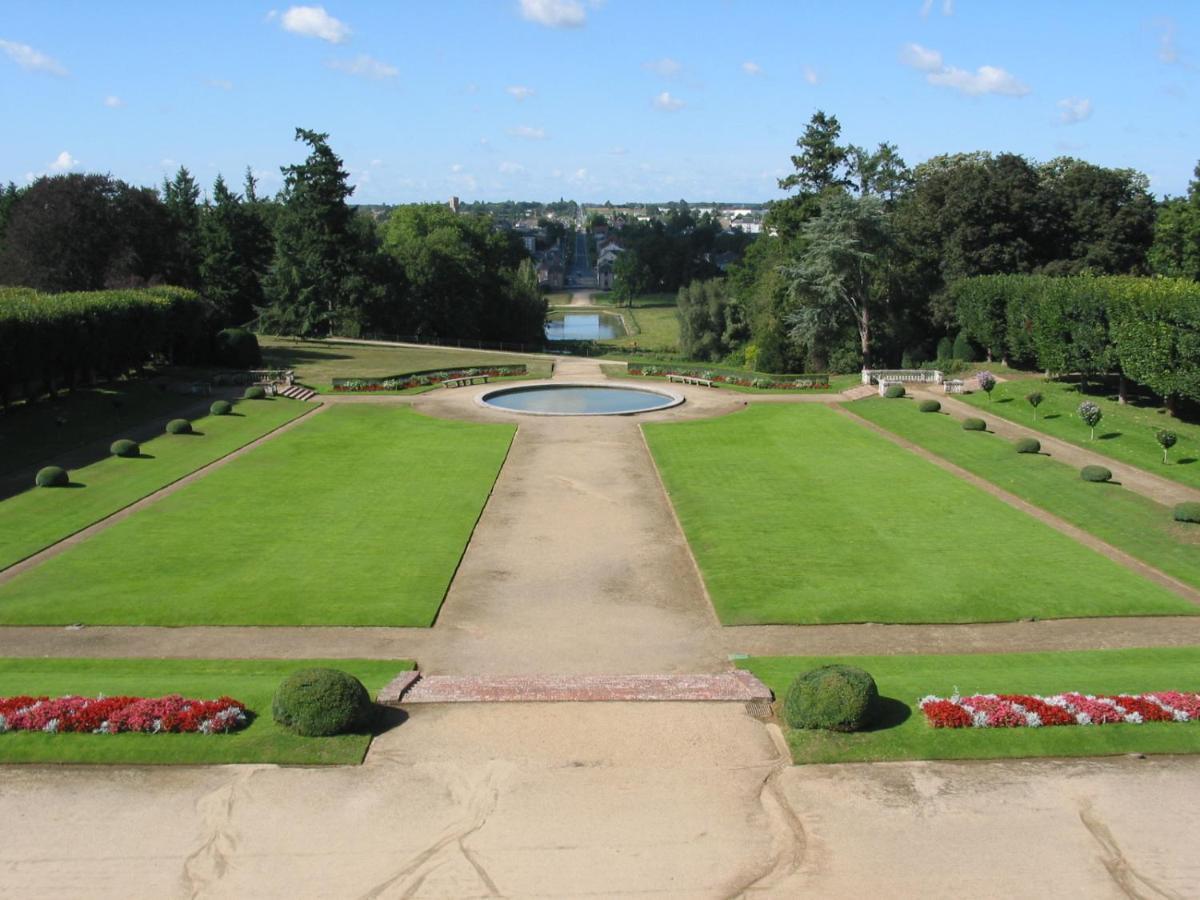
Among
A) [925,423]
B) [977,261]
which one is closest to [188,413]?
[925,423]

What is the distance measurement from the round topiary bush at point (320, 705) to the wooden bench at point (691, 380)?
→ 53000mm

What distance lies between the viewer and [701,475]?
4350 centimetres

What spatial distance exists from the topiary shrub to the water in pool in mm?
102078

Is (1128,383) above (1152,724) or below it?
above

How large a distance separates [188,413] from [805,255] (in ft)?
152

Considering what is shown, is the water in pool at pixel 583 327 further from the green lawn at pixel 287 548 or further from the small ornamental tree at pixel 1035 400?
the green lawn at pixel 287 548

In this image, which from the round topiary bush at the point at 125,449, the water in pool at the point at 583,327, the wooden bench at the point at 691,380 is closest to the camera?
the round topiary bush at the point at 125,449

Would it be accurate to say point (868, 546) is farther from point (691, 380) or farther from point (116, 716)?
point (691, 380)

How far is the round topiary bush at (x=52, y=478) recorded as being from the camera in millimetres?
39438

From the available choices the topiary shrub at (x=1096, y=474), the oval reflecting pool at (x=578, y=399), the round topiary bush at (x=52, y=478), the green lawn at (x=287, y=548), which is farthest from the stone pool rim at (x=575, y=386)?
the topiary shrub at (x=1096, y=474)

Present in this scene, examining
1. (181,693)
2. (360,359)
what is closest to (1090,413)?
(181,693)

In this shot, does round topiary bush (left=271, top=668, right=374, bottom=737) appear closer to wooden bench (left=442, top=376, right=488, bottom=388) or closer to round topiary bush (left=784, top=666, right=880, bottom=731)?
round topiary bush (left=784, top=666, right=880, bottom=731)

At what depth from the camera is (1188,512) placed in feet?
112

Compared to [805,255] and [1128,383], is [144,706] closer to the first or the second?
[1128,383]
